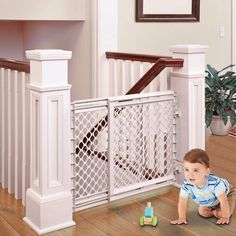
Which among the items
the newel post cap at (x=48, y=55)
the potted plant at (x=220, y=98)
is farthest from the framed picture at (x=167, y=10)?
the newel post cap at (x=48, y=55)

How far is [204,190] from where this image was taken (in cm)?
274

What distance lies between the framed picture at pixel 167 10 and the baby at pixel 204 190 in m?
2.48

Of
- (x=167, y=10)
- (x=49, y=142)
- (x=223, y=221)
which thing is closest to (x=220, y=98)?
(x=167, y=10)

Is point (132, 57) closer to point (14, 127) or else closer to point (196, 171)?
point (14, 127)

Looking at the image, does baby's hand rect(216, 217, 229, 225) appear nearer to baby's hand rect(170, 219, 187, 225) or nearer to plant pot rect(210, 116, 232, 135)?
baby's hand rect(170, 219, 187, 225)

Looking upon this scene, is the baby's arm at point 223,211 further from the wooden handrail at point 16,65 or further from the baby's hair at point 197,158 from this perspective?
the wooden handrail at point 16,65

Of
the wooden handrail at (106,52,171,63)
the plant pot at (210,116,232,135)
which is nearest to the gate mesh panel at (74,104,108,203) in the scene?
the wooden handrail at (106,52,171,63)

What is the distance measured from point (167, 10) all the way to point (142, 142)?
2.16 metres

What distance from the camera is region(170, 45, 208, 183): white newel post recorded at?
3312 mm

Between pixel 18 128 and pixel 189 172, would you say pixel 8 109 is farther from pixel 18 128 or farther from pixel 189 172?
pixel 189 172

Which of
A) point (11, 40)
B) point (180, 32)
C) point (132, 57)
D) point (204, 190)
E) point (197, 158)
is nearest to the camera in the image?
point (197, 158)

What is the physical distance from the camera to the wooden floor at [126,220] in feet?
8.84

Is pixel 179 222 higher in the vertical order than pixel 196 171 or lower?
lower

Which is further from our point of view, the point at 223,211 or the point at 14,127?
the point at 14,127
